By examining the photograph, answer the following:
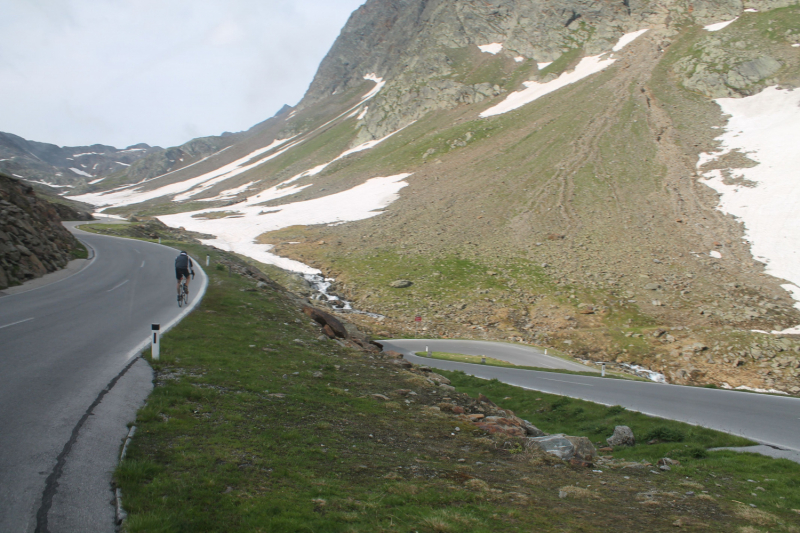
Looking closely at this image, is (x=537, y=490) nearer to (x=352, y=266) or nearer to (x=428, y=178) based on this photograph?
(x=352, y=266)

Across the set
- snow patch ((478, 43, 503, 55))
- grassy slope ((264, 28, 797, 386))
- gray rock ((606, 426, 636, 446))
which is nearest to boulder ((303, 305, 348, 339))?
gray rock ((606, 426, 636, 446))

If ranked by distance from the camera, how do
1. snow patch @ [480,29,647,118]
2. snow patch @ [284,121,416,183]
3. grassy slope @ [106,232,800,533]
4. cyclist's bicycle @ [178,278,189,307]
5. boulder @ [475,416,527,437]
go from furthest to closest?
snow patch @ [284,121,416,183] → snow patch @ [480,29,647,118] → cyclist's bicycle @ [178,278,189,307] → boulder @ [475,416,527,437] → grassy slope @ [106,232,800,533]

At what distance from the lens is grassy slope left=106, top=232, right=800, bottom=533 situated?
192 inches

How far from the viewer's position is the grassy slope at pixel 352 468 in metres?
4.87

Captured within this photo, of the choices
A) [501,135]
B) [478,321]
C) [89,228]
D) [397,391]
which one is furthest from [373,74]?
[397,391]

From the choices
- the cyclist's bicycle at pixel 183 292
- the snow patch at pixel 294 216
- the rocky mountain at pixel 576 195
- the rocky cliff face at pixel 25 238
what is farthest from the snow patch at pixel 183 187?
the cyclist's bicycle at pixel 183 292

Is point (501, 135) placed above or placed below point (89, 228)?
above

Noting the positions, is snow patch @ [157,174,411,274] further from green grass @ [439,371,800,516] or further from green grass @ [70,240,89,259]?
green grass @ [439,371,800,516]

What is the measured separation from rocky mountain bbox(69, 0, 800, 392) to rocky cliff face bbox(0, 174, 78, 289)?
19.4 m

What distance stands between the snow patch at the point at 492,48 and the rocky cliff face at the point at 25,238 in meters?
99.4

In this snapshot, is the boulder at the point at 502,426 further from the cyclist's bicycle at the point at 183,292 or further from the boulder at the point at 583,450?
the cyclist's bicycle at the point at 183,292

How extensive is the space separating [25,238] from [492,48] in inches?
4159

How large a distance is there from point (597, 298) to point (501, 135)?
45.5 metres

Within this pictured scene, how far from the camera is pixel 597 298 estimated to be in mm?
31766
